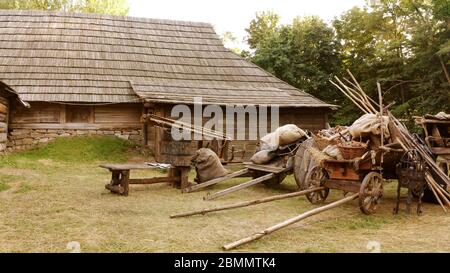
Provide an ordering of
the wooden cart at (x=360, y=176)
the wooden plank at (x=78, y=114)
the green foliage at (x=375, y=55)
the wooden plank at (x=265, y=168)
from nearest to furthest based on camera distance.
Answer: the wooden cart at (x=360, y=176)
the wooden plank at (x=265, y=168)
the wooden plank at (x=78, y=114)
the green foliage at (x=375, y=55)

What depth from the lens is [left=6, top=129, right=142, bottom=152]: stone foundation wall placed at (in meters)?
14.9

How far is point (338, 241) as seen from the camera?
5234 mm

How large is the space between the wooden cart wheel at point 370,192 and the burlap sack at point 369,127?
670mm

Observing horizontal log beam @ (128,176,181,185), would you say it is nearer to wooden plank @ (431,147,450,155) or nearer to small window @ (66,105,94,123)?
wooden plank @ (431,147,450,155)

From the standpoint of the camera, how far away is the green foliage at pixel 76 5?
31812mm

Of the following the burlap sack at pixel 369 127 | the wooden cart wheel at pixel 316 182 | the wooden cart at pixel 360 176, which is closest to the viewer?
the wooden cart at pixel 360 176

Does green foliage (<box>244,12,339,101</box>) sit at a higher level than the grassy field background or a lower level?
higher

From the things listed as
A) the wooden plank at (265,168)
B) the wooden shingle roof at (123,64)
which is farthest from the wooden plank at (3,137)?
the wooden plank at (265,168)

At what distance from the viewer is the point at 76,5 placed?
3244 centimetres

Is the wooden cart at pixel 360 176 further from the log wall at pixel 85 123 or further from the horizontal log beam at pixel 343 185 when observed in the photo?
the log wall at pixel 85 123

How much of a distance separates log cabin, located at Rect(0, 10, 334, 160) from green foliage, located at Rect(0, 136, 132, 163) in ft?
1.76

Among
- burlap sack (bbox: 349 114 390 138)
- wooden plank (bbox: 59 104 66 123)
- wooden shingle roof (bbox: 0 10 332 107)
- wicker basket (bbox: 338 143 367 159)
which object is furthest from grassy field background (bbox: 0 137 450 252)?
wooden shingle roof (bbox: 0 10 332 107)

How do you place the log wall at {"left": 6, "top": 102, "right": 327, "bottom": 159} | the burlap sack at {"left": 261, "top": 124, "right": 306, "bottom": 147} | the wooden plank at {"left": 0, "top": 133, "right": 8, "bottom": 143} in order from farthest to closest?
the log wall at {"left": 6, "top": 102, "right": 327, "bottom": 159}, the wooden plank at {"left": 0, "top": 133, "right": 8, "bottom": 143}, the burlap sack at {"left": 261, "top": 124, "right": 306, "bottom": 147}

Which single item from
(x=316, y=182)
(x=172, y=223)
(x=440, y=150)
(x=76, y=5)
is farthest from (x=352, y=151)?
(x=76, y=5)
